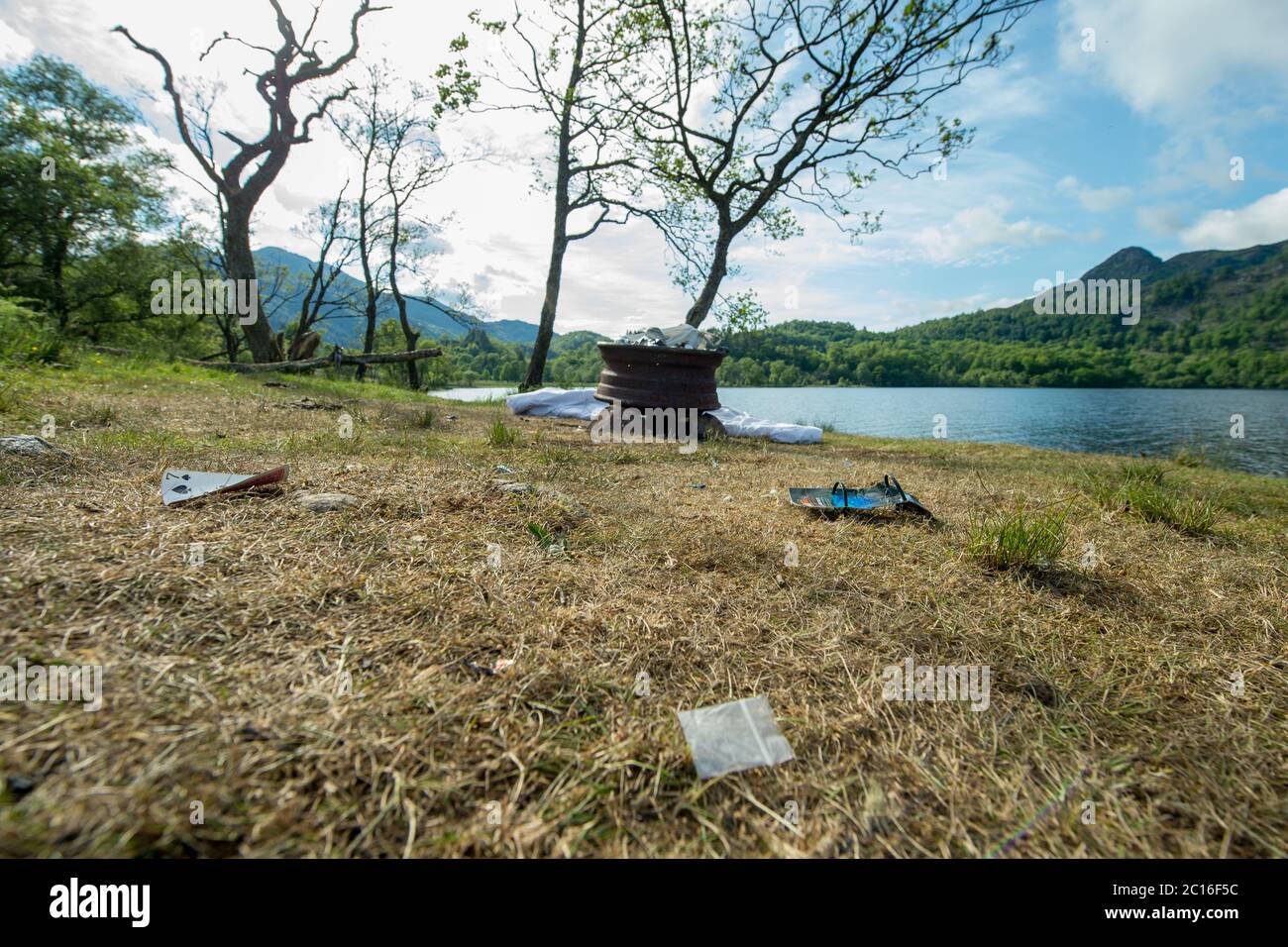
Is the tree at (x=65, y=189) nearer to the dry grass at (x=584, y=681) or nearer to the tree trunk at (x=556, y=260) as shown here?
the tree trunk at (x=556, y=260)

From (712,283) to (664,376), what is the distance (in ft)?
18.7

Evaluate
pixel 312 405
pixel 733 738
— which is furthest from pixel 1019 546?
pixel 312 405

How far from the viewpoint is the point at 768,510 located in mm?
3486

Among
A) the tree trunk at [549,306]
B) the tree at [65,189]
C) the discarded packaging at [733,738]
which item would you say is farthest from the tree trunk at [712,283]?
the tree at [65,189]

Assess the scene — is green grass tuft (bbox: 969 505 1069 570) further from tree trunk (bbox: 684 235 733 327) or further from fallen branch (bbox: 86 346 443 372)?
fallen branch (bbox: 86 346 443 372)

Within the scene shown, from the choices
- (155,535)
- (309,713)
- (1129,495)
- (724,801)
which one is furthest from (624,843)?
(1129,495)

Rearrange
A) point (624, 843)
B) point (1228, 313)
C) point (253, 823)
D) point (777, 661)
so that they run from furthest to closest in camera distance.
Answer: point (1228, 313), point (777, 661), point (624, 843), point (253, 823)

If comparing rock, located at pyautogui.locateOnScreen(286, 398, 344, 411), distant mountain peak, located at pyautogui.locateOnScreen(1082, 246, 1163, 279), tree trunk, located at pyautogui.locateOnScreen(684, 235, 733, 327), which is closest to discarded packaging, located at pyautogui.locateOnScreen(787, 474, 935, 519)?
rock, located at pyautogui.locateOnScreen(286, 398, 344, 411)

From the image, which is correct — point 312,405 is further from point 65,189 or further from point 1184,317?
point 1184,317

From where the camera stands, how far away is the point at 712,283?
38.8 ft

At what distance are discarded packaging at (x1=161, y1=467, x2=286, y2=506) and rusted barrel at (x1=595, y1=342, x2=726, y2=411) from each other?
16.3 feet
